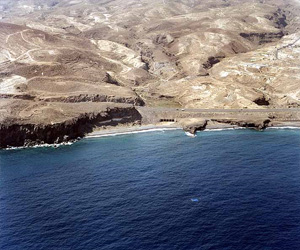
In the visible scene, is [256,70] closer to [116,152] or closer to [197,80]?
[197,80]

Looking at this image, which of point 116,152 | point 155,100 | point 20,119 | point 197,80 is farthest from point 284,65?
point 20,119

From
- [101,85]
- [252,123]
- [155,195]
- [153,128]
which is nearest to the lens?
[155,195]

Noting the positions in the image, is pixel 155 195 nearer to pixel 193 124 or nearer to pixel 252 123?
pixel 193 124

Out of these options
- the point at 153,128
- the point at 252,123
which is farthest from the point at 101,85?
the point at 252,123

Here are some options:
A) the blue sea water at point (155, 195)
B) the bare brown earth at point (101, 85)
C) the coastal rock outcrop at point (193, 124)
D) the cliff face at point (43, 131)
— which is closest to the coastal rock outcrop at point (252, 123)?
the coastal rock outcrop at point (193, 124)

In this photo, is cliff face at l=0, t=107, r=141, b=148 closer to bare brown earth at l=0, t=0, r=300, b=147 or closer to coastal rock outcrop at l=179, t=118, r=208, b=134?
bare brown earth at l=0, t=0, r=300, b=147

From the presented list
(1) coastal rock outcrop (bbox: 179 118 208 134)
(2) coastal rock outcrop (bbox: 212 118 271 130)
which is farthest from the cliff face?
(2) coastal rock outcrop (bbox: 212 118 271 130)

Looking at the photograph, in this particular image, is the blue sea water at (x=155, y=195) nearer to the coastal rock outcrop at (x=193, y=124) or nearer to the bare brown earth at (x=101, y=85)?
the coastal rock outcrop at (x=193, y=124)

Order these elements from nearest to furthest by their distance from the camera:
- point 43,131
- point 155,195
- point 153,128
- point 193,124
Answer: point 155,195
point 43,131
point 193,124
point 153,128

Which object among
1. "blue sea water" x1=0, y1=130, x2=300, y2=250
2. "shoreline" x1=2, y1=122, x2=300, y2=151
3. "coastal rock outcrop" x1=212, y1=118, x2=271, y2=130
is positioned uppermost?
"coastal rock outcrop" x1=212, y1=118, x2=271, y2=130
